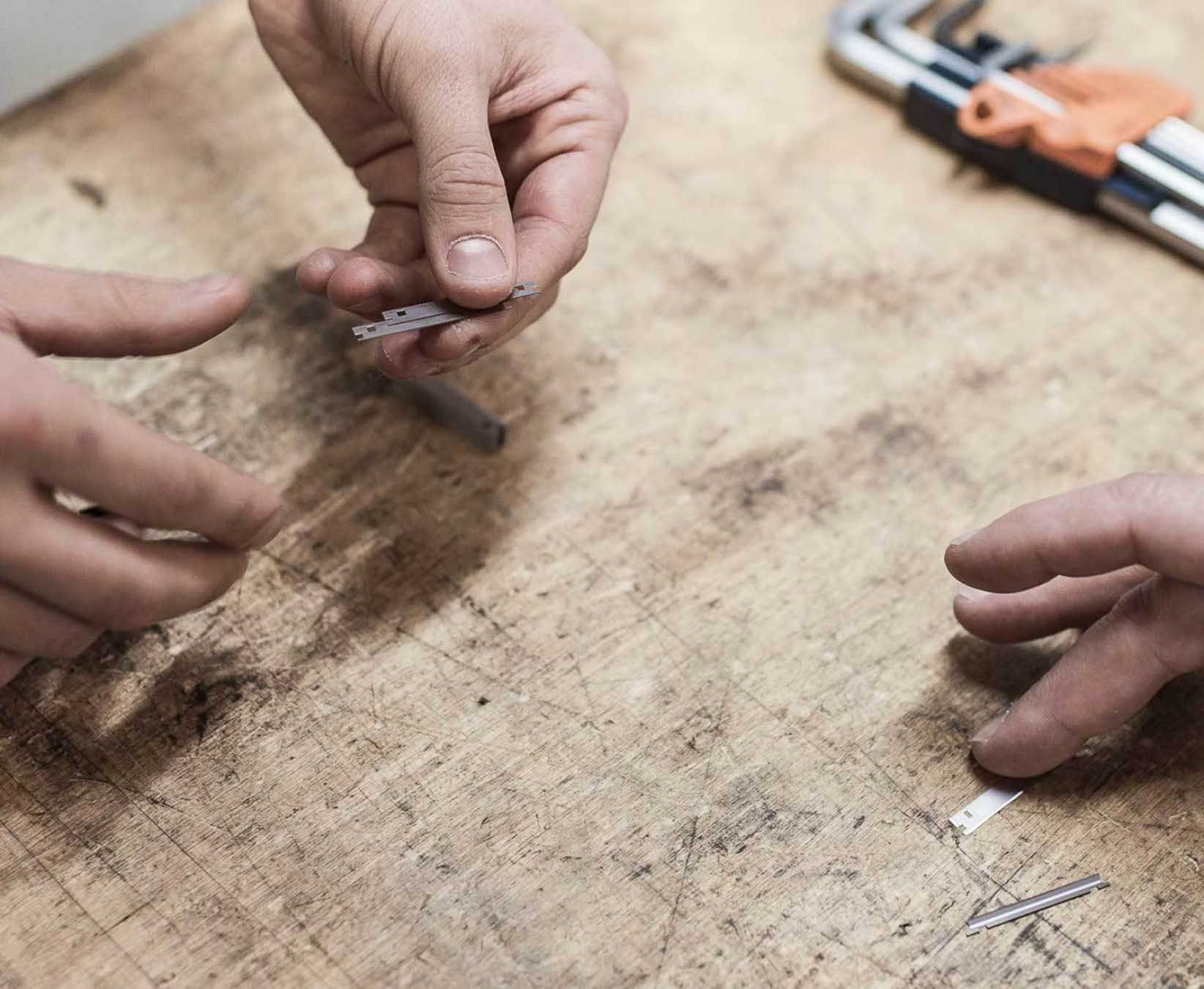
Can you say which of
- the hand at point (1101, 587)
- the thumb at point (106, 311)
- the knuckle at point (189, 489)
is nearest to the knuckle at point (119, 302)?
the thumb at point (106, 311)

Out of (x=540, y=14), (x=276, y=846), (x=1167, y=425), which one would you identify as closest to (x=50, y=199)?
(x=540, y=14)

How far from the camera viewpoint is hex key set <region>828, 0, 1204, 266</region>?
1.13 meters

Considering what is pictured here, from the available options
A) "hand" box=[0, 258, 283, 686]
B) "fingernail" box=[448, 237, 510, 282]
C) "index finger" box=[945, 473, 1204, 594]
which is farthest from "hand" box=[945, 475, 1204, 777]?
"hand" box=[0, 258, 283, 686]

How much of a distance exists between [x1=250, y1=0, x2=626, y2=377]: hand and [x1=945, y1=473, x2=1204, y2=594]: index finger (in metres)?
0.39

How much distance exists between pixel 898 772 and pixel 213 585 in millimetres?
499

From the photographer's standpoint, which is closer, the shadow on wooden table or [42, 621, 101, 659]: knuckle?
[42, 621, 101, 659]: knuckle

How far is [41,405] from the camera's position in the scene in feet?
2.06

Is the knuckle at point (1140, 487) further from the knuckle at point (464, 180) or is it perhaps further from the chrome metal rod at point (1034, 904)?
the knuckle at point (464, 180)

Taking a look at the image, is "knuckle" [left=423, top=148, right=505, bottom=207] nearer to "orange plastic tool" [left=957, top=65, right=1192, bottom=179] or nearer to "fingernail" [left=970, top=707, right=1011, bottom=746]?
"fingernail" [left=970, top=707, right=1011, bottom=746]

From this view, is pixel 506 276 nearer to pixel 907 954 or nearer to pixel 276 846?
pixel 276 846

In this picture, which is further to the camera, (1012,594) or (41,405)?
(1012,594)

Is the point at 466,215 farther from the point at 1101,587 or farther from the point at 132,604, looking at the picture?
the point at 1101,587

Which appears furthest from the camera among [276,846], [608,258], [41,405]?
[608,258]

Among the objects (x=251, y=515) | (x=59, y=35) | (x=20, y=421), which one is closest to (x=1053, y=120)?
(x=251, y=515)
